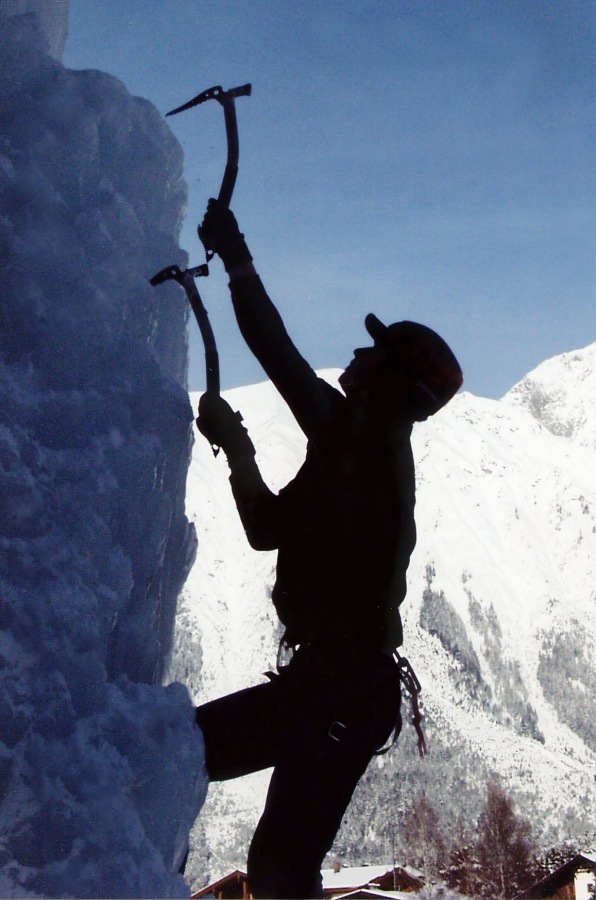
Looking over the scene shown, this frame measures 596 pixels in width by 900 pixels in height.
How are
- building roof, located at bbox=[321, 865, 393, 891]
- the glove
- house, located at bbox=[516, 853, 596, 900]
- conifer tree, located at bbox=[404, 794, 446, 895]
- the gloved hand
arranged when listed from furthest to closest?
conifer tree, located at bbox=[404, 794, 446, 895]
building roof, located at bbox=[321, 865, 393, 891]
house, located at bbox=[516, 853, 596, 900]
the gloved hand
the glove

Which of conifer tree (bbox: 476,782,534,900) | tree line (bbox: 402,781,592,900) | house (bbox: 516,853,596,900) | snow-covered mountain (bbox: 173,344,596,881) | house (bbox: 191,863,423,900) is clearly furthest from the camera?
snow-covered mountain (bbox: 173,344,596,881)

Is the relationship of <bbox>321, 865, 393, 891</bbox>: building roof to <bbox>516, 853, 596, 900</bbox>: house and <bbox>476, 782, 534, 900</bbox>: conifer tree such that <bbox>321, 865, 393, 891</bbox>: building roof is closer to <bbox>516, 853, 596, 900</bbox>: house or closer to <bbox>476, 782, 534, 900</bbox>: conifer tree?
<bbox>476, 782, 534, 900</bbox>: conifer tree

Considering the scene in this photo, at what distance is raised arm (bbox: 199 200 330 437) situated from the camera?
10.1 feet

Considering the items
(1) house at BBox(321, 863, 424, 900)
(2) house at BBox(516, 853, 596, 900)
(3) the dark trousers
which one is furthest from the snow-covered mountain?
(3) the dark trousers

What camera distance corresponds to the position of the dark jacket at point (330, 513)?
3105mm

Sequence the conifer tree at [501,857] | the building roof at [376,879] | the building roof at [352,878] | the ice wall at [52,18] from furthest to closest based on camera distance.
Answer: the building roof at [376,879], the conifer tree at [501,857], the building roof at [352,878], the ice wall at [52,18]

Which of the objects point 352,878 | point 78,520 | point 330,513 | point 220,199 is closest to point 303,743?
point 330,513

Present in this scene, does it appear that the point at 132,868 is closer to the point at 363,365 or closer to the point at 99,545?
the point at 99,545

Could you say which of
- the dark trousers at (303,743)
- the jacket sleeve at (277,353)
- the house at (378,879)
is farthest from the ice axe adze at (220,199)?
the house at (378,879)

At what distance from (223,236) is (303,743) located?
1.91m

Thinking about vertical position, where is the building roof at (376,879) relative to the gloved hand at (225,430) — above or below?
below

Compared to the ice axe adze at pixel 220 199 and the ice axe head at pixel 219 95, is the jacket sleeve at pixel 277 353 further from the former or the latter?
the ice axe head at pixel 219 95

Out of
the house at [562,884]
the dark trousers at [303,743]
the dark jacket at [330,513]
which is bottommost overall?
the house at [562,884]

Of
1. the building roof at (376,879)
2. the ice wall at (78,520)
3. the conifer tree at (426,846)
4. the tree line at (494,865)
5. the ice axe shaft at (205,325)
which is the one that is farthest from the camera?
the conifer tree at (426,846)
